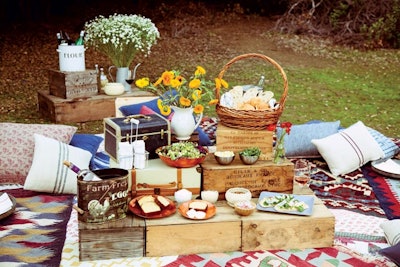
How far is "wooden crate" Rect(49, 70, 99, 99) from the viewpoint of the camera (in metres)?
6.29

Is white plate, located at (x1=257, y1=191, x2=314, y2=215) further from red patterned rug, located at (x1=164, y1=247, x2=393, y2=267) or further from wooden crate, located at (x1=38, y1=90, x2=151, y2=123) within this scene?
wooden crate, located at (x1=38, y1=90, x2=151, y2=123)

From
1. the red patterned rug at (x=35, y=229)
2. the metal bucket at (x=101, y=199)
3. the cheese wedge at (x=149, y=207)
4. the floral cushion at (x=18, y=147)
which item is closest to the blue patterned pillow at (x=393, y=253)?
the cheese wedge at (x=149, y=207)

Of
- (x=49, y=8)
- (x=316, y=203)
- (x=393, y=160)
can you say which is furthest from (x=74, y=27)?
(x=316, y=203)

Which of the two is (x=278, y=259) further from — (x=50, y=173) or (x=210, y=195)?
(x=50, y=173)

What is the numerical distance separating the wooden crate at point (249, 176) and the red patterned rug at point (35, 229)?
36.1 inches

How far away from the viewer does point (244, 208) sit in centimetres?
313

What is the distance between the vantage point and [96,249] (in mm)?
3002

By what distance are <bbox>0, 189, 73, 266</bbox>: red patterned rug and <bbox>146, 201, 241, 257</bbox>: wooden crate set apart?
1.77 feet

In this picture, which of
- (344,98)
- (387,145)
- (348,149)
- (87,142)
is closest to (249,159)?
(348,149)

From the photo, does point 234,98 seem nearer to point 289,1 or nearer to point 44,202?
point 44,202

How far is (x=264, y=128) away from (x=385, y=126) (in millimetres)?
3646

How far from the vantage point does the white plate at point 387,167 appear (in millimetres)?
4441

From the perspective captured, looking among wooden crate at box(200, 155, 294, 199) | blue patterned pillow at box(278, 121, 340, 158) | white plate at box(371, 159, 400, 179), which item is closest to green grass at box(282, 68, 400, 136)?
white plate at box(371, 159, 400, 179)

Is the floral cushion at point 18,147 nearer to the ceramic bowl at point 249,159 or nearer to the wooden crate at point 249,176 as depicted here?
the wooden crate at point 249,176
